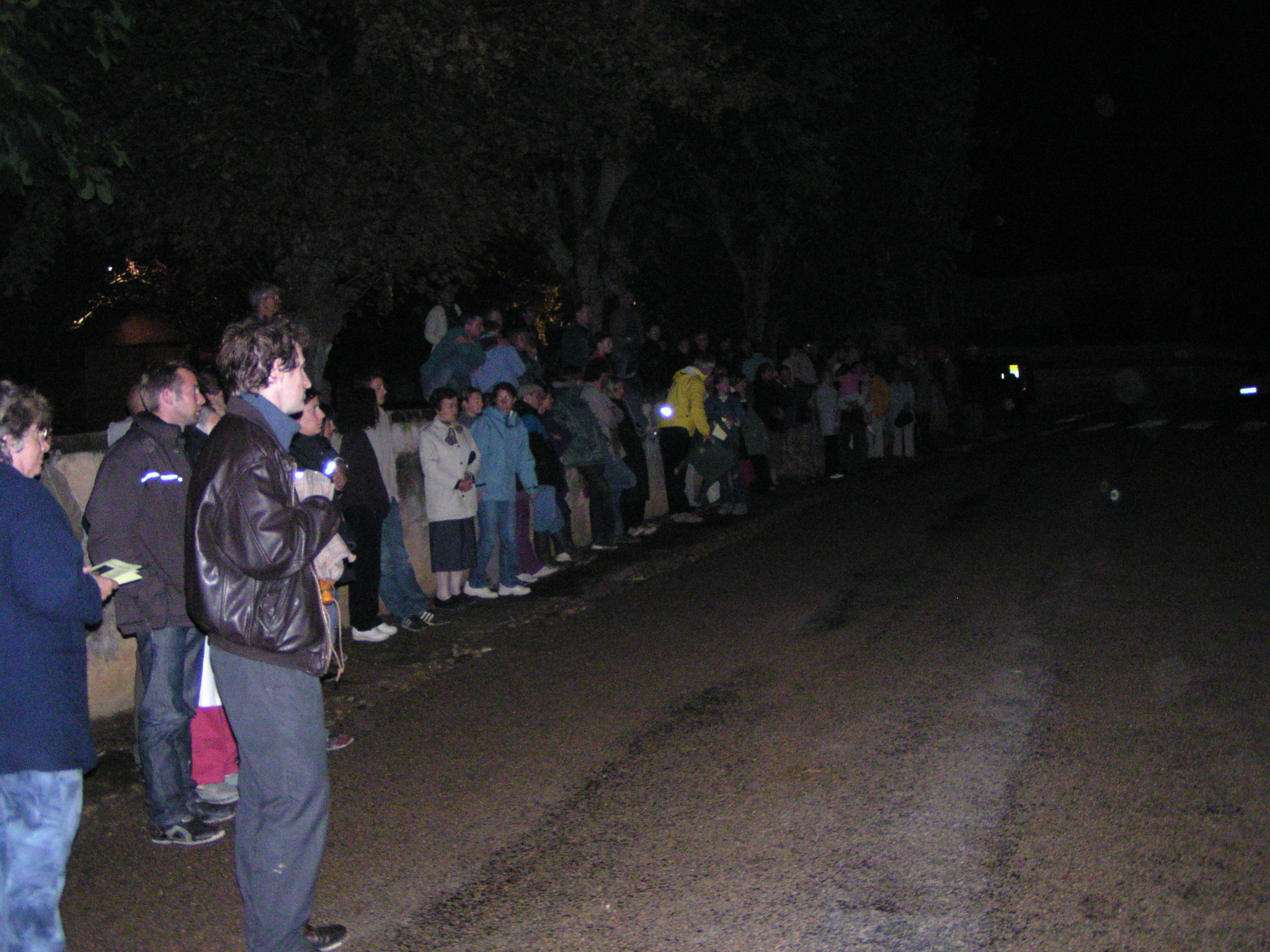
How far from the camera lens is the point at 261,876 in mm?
3973

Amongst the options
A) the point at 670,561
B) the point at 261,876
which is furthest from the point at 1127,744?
the point at 670,561

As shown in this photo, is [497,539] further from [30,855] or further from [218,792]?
[30,855]

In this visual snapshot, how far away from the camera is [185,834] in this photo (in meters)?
5.49

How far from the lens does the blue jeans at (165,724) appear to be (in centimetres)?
555

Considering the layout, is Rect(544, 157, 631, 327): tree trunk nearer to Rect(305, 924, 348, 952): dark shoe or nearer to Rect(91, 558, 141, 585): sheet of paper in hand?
Rect(91, 558, 141, 585): sheet of paper in hand

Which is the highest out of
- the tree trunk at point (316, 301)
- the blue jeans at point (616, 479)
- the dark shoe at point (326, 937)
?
the tree trunk at point (316, 301)

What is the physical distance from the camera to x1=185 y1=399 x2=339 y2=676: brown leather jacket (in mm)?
3887

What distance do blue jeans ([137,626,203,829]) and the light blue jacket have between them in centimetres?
506

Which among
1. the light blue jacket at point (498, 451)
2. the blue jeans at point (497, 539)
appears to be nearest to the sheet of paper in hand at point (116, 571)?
the light blue jacket at point (498, 451)

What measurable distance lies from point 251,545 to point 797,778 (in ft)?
9.76

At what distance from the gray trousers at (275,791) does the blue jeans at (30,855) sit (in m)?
0.53

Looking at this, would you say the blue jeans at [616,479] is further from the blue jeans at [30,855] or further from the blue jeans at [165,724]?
the blue jeans at [30,855]

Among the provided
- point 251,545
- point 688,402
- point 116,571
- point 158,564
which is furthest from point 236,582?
point 688,402

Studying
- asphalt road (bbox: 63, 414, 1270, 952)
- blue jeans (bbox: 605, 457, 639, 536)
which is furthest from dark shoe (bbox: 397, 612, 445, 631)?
blue jeans (bbox: 605, 457, 639, 536)
